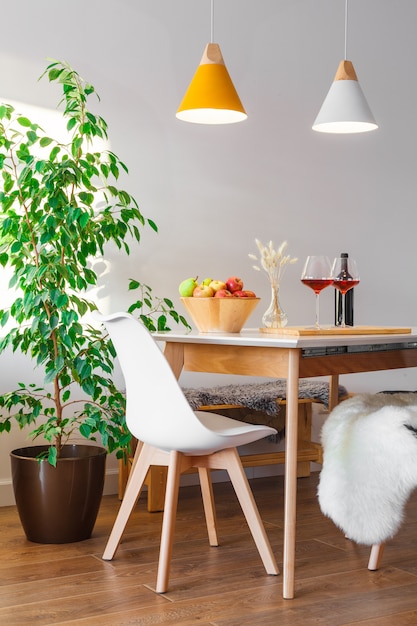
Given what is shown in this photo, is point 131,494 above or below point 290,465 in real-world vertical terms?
below

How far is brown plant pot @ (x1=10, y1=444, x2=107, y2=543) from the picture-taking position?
110 inches

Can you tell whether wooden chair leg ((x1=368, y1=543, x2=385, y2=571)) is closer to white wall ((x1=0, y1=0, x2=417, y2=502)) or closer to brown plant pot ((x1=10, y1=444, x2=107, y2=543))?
brown plant pot ((x1=10, y1=444, x2=107, y2=543))

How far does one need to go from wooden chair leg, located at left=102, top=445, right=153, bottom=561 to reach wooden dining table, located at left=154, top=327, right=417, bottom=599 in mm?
298

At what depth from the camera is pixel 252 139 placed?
13.1 ft

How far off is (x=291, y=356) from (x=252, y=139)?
195 centimetres

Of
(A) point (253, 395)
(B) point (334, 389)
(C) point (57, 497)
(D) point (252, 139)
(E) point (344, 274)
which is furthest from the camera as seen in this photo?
(D) point (252, 139)

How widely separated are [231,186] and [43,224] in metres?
1.37

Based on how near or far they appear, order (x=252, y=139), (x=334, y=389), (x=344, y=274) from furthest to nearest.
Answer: (x=252, y=139) → (x=334, y=389) → (x=344, y=274)

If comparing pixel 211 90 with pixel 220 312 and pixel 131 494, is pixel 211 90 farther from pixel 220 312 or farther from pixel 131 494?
pixel 131 494

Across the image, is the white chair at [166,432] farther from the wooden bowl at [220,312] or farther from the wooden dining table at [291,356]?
the wooden bowl at [220,312]

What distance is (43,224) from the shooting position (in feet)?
9.04

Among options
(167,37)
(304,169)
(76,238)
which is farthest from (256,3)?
(76,238)

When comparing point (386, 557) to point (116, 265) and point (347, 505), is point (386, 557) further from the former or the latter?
point (116, 265)

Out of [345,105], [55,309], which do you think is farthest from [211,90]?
[55,309]
